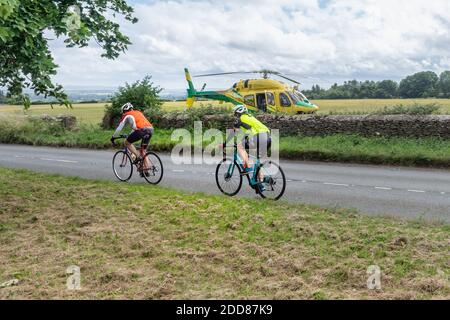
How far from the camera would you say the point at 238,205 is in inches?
363

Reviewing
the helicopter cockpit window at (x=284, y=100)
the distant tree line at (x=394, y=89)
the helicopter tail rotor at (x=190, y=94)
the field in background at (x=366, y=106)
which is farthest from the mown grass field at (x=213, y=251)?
the distant tree line at (x=394, y=89)

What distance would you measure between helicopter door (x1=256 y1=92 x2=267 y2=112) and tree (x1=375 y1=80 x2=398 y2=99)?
3954 cm

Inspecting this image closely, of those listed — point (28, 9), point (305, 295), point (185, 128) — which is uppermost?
point (28, 9)

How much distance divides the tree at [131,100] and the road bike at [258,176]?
58.5ft

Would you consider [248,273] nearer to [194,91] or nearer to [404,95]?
[194,91]

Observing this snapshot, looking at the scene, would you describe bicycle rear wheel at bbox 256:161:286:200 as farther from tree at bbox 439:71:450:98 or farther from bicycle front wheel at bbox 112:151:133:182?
tree at bbox 439:71:450:98

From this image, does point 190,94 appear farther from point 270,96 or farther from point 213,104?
point 270,96

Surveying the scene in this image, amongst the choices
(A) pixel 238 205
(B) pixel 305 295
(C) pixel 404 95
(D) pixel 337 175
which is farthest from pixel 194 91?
(C) pixel 404 95

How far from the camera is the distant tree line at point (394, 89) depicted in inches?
2133

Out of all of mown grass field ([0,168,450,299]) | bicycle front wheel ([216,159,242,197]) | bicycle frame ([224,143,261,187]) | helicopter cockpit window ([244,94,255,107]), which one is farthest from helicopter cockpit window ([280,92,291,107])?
mown grass field ([0,168,450,299])

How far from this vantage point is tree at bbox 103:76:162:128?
2809 centimetres

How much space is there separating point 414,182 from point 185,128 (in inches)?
556

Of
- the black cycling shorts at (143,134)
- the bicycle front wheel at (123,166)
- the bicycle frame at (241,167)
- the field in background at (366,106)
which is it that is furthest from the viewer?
the field in background at (366,106)

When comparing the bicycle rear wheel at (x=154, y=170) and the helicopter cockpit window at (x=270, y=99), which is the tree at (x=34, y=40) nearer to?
the bicycle rear wheel at (x=154, y=170)
